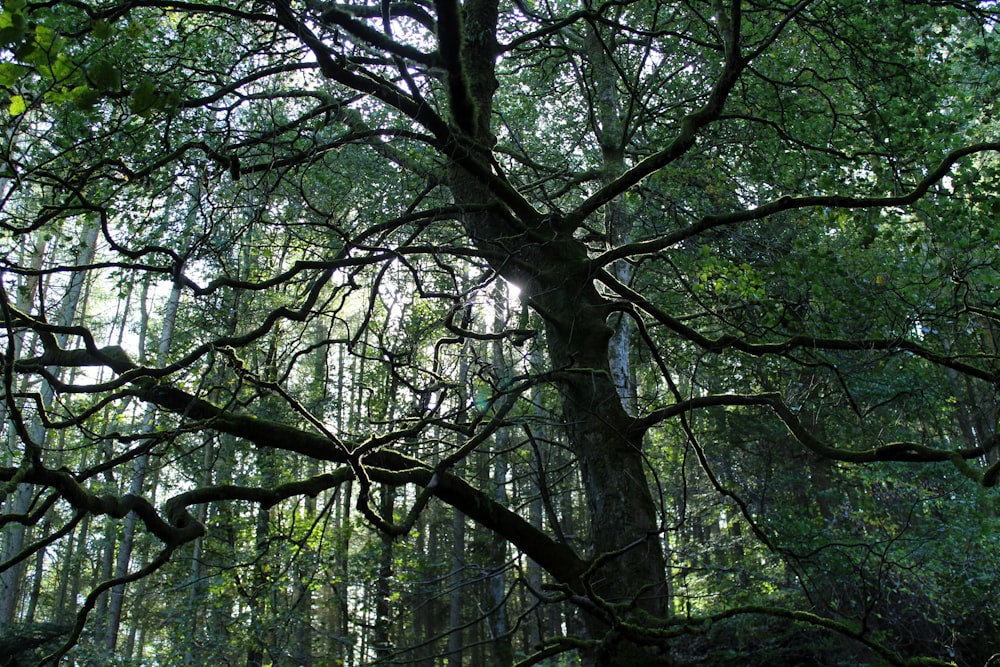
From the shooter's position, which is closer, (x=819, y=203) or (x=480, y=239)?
(x=480, y=239)

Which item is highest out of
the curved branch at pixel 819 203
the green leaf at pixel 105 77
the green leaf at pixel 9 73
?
the curved branch at pixel 819 203

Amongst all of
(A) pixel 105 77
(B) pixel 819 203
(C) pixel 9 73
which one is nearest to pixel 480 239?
(B) pixel 819 203

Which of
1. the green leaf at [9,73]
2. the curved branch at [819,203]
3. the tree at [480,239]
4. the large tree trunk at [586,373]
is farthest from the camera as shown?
A: the large tree trunk at [586,373]

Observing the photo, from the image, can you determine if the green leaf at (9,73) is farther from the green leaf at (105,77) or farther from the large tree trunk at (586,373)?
the large tree trunk at (586,373)

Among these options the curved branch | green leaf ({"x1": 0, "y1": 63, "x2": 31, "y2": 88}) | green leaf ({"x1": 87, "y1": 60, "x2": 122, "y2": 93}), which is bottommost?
green leaf ({"x1": 0, "y1": 63, "x2": 31, "y2": 88})

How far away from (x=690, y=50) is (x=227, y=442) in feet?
35.7

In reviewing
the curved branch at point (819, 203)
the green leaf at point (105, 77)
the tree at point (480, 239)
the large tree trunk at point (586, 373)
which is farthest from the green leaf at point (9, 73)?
the curved branch at point (819, 203)

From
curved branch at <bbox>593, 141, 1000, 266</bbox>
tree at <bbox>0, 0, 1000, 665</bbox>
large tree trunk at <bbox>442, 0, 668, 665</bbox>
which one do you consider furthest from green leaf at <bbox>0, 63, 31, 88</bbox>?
curved branch at <bbox>593, 141, 1000, 266</bbox>

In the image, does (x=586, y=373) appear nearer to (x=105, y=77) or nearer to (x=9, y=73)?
(x=105, y=77)

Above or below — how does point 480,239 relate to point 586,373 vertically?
above

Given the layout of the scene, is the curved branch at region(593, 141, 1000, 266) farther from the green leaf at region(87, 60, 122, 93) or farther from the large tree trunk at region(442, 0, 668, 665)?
the green leaf at region(87, 60, 122, 93)

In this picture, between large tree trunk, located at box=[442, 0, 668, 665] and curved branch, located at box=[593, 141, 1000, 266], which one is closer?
curved branch, located at box=[593, 141, 1000, 266]

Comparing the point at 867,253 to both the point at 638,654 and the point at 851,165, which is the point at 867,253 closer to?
the point at 851,165

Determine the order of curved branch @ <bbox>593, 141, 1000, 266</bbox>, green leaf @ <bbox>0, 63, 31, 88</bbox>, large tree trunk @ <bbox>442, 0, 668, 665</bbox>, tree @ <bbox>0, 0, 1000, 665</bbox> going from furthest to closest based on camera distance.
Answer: large tree trunk @ <bbox>442, 0, 668, 665</bbox> → curved branch @ <bbox>593, 141, 1000, 266</bbox> → tree @ <bbox>0, 0, 1000, 665</bbox> → green leaf @ <bbox>0, 63, 31, 88</bbox>
